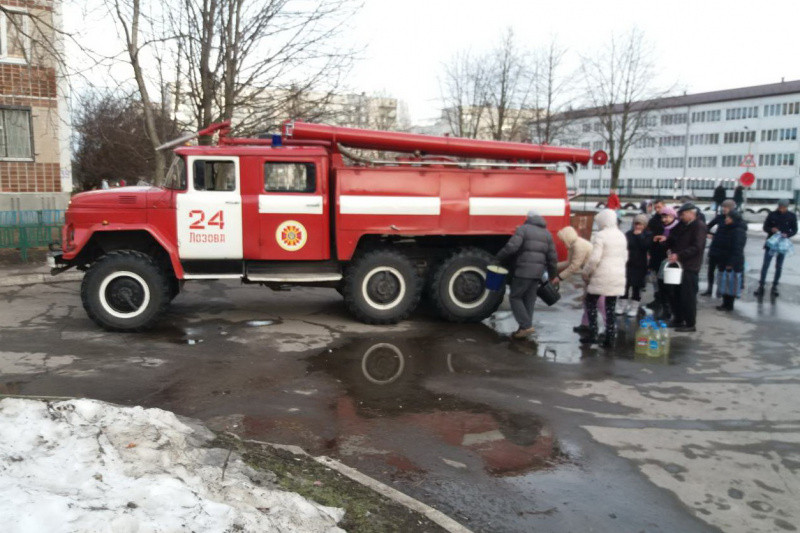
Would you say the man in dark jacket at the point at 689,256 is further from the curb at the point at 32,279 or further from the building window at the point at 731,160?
the building window at the point at 731,160

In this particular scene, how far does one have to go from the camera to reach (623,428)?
218 inches

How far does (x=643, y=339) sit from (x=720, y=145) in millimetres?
88173

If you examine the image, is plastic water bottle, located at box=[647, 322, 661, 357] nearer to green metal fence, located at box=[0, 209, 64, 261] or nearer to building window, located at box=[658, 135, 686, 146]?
green metal fence, located at box=[0, 209, 64, 261]

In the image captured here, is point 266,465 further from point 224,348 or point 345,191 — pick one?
point 345,191

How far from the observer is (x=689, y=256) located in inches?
360

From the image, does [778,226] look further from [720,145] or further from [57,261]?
[720,145]

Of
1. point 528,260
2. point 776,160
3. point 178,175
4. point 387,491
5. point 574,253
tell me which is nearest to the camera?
point 387,491

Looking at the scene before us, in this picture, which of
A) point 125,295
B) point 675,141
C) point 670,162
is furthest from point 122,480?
point 675,141

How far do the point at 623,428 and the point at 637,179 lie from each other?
94982mm

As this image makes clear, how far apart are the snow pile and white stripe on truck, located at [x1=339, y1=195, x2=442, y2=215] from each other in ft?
15.5

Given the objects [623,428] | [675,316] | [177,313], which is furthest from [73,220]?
[675,316]

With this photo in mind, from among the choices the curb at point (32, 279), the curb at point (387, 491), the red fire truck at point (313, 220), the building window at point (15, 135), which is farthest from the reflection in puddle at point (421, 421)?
the building window at point (15, 135)

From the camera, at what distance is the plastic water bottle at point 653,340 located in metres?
7.89

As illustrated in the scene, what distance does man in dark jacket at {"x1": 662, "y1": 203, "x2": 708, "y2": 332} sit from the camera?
9.13 meters
